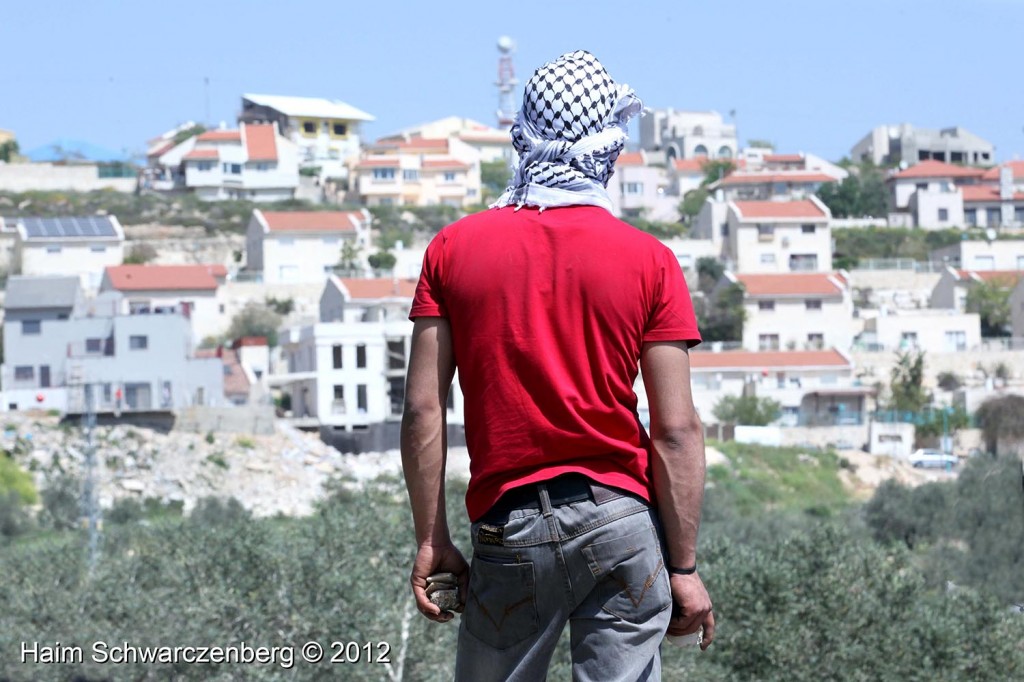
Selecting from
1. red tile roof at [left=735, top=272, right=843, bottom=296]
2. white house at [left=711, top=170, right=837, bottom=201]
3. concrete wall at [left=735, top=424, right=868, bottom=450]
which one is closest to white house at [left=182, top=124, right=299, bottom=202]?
white house at [left=711, top=170, right=837, bottom=201]

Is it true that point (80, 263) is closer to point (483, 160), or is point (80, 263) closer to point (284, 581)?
point (483, 160)

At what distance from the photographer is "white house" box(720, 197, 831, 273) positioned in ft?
181

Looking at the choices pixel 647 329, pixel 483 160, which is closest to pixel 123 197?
pixel 483 160

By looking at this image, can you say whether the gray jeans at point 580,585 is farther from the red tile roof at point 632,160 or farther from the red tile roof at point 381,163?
the red tile roof at point 632,160

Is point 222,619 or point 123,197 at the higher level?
point 123,197

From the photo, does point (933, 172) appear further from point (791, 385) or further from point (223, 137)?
point (223, 137)

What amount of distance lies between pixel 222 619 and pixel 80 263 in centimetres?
3831

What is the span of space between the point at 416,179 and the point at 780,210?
16.5 m

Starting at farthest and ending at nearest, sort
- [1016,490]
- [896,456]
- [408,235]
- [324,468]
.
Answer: [408,235] → [896,456] → [324,468] → [1016,490]

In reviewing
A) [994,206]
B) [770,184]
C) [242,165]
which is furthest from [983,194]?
[242,165]

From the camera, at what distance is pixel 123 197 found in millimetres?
60062

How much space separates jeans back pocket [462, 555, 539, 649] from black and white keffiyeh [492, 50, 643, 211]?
0.65 metres

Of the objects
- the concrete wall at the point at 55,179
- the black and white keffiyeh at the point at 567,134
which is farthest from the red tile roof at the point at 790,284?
the black and white keffiyeh at the point at 567,134

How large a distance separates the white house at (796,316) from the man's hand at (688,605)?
46845 mm
